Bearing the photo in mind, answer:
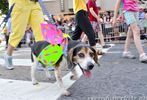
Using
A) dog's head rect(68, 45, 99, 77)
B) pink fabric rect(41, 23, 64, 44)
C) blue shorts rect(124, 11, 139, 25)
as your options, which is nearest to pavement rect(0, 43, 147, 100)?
dog's head rect(68, 45, 99, 77)

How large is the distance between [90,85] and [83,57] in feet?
2.72

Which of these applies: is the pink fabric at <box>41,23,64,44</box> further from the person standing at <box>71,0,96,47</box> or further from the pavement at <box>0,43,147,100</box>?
the person standing at <box>71,0,96,47</box>

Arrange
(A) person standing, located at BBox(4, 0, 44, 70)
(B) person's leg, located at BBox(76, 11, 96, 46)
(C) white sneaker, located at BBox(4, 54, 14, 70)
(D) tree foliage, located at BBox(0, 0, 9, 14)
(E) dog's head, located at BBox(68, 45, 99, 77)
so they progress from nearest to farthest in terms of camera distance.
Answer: (E) dog's head, located at BBox(68, 45, 99, 77), (A) person standing, located at BBox(4, 0, 44, 70), (C) white sneaker, located at BBox(4, 54, 14, 70), (B) person's leg, located at BBox(76, 11, 96, 46), (D) tree foliage, located at BBox(0, 0, 9, 14)

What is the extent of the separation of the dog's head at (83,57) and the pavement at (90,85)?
41 cm

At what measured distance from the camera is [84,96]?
14.4 feet

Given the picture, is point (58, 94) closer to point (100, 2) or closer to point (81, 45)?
point (81, 45)

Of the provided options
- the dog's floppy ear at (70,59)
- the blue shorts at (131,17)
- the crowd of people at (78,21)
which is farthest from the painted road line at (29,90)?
the blue shorts at (131,17)

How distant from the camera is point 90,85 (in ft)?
16.2

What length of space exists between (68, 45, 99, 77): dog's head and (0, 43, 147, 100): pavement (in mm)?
408

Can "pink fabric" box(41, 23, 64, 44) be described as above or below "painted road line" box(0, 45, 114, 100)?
above

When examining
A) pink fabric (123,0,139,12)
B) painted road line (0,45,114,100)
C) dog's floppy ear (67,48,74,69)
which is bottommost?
painted road line (0,45,114,100)

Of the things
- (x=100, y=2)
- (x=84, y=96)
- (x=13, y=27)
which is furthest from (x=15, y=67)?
(x=100, y=2)

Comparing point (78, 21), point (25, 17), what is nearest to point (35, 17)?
point (25, 17)

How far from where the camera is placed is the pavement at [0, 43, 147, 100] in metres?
4.43
